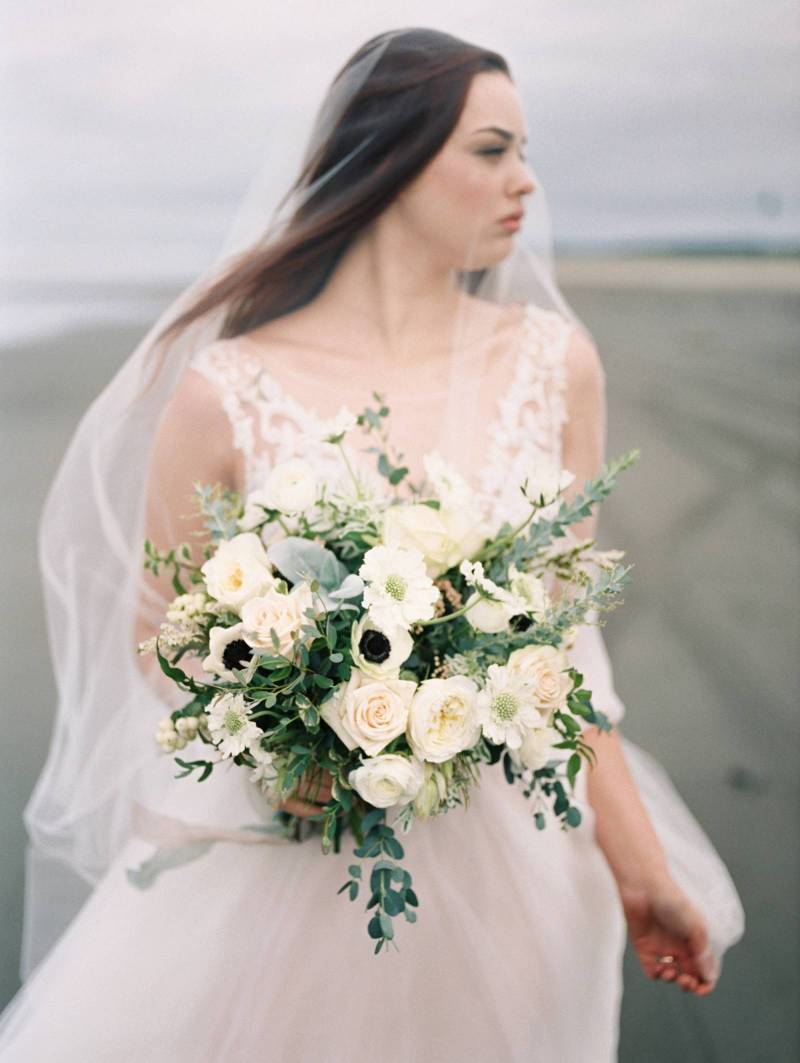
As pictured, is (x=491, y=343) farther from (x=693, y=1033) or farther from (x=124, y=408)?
(x=693, y=1033)

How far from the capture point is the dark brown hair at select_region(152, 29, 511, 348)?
4.03ft

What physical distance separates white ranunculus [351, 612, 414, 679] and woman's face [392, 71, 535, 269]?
2.18ft

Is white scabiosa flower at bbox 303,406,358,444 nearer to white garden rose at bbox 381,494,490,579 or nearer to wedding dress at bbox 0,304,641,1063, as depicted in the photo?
white garden rose at bbox 381,494,490,579

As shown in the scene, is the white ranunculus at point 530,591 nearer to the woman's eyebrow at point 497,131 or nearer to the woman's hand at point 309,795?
the woman's hand at point 309,795

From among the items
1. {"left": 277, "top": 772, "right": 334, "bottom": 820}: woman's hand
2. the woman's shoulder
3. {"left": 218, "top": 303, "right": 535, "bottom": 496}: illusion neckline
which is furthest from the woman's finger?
the woman's shoulder

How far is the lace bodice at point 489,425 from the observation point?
122 cm

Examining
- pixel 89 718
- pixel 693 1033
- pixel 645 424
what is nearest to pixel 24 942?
pixel 89 718

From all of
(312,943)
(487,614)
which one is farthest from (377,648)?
(312,943)

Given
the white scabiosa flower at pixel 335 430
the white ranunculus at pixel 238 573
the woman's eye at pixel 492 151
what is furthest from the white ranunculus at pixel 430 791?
the woman's eye at pixel 492 151

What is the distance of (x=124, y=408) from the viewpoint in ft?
4.35

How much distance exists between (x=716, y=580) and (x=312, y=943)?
1.01 metres

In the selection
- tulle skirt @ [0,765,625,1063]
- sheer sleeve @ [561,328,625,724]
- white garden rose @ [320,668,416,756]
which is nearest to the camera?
white garden rose @ [320,668,416,756]

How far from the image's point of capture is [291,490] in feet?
3.01

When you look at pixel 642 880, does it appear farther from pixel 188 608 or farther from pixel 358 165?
pixel 358 165
